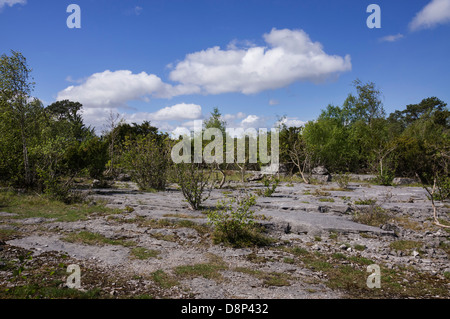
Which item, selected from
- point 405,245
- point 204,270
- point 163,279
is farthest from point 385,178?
point 163,279

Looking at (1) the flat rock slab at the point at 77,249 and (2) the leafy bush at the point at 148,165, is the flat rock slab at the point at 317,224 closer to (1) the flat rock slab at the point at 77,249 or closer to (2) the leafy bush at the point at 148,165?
(1) the flat rock slab at the point at 77,249

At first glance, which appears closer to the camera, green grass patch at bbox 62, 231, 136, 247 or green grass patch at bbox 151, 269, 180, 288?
green grass patch at bbox 151, 269, 180, 288

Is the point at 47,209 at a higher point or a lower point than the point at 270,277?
higher

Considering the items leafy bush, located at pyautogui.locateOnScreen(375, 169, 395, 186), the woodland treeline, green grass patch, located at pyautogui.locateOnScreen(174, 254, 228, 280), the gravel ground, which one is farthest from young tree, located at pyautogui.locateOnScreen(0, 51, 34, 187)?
leafy bush, located at pyautogui.locateOnScreen(375, 169, 395, 186)

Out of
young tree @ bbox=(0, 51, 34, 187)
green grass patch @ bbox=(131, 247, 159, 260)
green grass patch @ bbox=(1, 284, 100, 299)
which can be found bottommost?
green grass patch @ bbox=(131, 247, 159, 260)

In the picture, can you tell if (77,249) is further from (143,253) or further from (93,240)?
(143,253)

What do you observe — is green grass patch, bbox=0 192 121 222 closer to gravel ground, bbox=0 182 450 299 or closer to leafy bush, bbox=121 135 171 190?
gravel ground, bbox=0 182 450 299

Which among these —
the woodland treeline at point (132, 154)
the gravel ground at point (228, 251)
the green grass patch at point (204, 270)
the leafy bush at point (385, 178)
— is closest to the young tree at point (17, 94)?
the woodland treeline at point (132, 154)

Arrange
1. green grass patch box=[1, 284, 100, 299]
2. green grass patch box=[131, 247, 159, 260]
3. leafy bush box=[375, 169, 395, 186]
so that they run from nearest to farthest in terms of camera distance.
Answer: green grass patch box=[1, 284, 100, 299] < green grass patch box=[131, 247, 159, 260] < leafy bush box=[375, 169, 395, 186]

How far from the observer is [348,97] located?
42.0m

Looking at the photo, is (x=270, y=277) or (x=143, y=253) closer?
(x=270, y=277)

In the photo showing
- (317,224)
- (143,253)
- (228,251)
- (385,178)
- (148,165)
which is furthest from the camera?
(385,178)

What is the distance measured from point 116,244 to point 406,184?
75.3 ft
